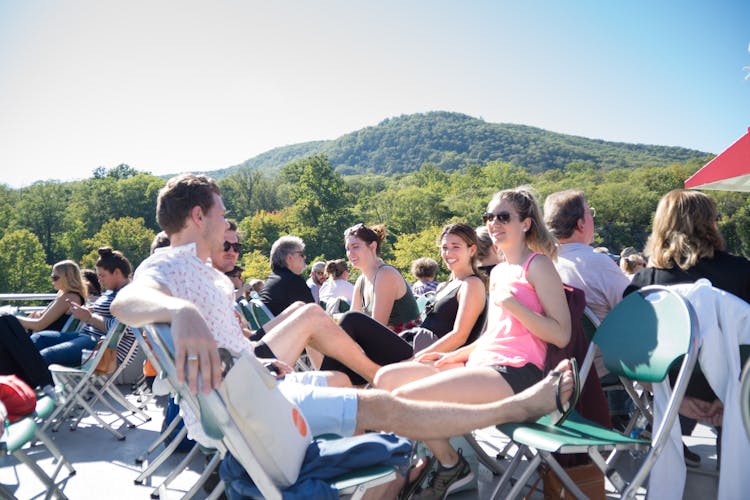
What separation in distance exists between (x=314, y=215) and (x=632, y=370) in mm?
68089

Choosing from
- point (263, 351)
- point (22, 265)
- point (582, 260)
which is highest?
point (582, 260)

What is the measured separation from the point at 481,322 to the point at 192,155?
72180 millimetres

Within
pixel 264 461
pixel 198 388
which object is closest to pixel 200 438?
pixel 264 461

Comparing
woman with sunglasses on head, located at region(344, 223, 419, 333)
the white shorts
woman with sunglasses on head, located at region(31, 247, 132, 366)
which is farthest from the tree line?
the white shorts

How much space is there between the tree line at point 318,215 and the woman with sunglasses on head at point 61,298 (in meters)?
52.0

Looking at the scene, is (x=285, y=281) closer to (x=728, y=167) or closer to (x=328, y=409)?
(x=328, y=409)

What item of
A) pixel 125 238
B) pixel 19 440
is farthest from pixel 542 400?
pixel 125 238

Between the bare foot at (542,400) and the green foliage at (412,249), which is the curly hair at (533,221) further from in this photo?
the green foliage at (412,249)

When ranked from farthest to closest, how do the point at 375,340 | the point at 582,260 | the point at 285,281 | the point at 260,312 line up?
the point at 285,281
the point at 260,312
the point at 582,260
the point at 375,340

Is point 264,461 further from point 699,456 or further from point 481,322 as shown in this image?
point 699,456

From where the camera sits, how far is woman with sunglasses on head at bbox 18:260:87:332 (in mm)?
5734

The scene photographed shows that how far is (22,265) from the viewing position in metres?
55.8

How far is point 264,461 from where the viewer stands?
1.68 metres

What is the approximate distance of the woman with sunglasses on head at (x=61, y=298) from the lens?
5.73 m
